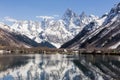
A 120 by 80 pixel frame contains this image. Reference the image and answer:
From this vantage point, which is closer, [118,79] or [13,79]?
[118,79]

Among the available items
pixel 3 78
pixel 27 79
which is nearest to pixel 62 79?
pixel 27 79

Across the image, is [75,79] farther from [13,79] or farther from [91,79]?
[13,79]

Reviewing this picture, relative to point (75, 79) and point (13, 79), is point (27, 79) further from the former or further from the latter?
point (75, 79)

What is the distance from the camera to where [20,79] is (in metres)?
99.6

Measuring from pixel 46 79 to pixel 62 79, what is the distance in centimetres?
460

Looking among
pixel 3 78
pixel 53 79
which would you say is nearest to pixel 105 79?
pixel 53 79

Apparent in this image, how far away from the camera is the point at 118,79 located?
94.8 metres

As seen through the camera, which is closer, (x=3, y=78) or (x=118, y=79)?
(x=118, y=79)

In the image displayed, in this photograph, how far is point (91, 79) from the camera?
98938mm

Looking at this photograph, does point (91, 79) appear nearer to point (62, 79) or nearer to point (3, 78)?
A: point (62, 79)

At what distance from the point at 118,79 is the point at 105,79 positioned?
505cm

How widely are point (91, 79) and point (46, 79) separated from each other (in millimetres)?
12313

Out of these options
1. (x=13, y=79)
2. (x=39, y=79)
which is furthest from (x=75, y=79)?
(x=13, y=79)

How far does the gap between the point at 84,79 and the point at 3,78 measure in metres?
23.5
